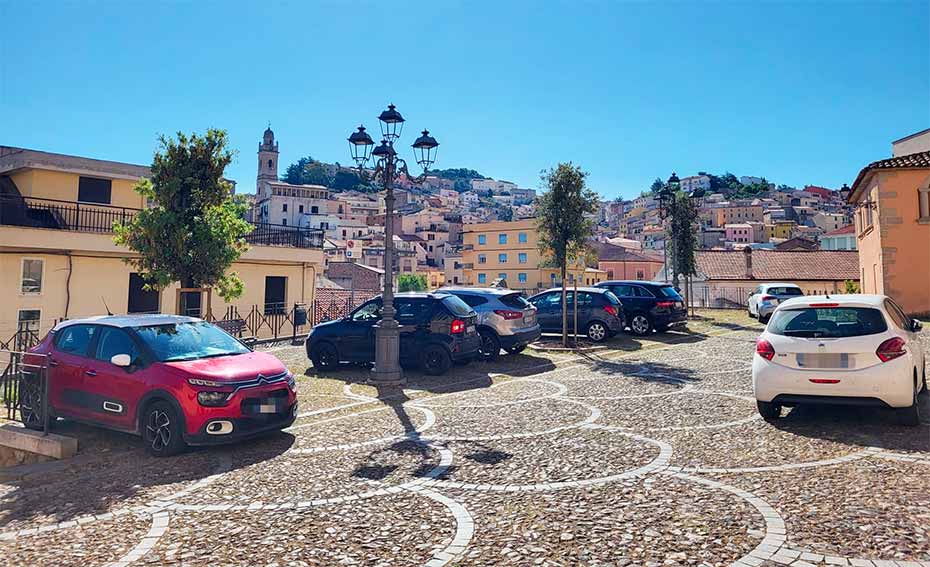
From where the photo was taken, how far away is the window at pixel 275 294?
2442 cm

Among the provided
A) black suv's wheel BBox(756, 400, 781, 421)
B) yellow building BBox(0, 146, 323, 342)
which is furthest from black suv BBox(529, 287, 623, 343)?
yellow building BBox(0, 146, 323, 342)

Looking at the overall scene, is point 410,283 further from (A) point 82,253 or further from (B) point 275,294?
(A) point 82,253

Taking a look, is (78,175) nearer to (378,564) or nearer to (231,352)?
(231,352)

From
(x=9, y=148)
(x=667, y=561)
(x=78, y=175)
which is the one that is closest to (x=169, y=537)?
(x=667, y=561)

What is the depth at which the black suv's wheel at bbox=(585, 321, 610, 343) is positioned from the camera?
16703 millimetres

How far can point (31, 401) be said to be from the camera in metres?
7.30

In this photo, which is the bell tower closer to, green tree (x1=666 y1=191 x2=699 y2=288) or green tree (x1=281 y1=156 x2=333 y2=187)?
green tree (x1=281 y1=156 x2=333 y2=187)

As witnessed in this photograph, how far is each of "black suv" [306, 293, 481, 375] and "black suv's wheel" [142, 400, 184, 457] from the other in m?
5.70

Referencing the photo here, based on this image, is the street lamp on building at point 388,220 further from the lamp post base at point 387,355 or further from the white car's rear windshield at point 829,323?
the white car's rear windshield at point 829,323

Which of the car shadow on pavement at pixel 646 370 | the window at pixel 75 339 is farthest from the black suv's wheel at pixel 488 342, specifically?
the window at pixel 75 339

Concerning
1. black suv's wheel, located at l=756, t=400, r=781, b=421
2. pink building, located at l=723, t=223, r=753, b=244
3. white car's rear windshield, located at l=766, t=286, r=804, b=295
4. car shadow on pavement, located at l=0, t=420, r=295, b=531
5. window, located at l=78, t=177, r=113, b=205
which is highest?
pink building, located at l=723, t=223, r=753, b=244

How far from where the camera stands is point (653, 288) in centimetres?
1833

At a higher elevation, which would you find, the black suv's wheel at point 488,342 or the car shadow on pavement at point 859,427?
the black suv's wheel at point 488,342

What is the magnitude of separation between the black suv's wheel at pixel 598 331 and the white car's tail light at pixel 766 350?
9767 millimetres
